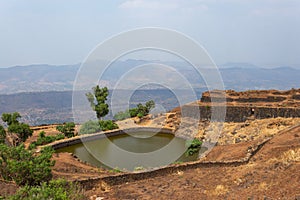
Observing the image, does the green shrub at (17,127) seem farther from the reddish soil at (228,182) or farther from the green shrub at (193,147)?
the green shrub at (193,147)

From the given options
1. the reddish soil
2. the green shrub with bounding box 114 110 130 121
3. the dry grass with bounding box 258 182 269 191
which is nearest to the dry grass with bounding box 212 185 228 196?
the reddish soil

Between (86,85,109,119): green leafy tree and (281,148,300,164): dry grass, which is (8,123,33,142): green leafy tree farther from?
(281,148,300,164): dry grass

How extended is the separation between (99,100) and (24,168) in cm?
2343

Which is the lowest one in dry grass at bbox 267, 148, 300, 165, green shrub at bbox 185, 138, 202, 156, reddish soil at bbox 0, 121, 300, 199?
green shrub at bbox 185, 138, 202, 156

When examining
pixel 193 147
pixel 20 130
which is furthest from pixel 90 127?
pixel 193 147

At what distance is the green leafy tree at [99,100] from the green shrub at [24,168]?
Result: 21304mm

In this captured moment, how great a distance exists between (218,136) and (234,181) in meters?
14.6

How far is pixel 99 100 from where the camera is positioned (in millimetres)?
36969

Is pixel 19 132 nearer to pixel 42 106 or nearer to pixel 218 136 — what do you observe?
pixel 218 136

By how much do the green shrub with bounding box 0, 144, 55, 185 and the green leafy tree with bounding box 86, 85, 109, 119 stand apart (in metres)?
21.3

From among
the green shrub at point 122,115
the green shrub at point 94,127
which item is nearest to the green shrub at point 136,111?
the green shrub at point 122,115

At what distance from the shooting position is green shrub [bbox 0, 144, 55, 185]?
45.0ft

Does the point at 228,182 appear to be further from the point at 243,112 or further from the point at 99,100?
the point at 99,100

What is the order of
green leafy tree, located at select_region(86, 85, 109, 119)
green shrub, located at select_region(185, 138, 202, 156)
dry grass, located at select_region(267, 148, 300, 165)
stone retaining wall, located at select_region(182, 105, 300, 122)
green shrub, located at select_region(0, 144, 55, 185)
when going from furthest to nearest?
green leafy tree, located at select_region(86, 85, 109, 119), stone retaining wall, located at select_region(182, 105, 300, 122), green shrub, located at select_region(185, 138, 202, 156), green shrub, located at select_region(0, 144, 55, 185), dry grass, located at select_region(267, 148, 300, 165)
